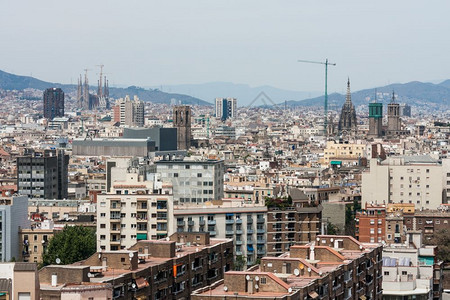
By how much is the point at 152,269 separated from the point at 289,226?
58.8 ft

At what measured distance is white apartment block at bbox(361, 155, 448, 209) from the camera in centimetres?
7100

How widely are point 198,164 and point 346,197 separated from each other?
1418 cm

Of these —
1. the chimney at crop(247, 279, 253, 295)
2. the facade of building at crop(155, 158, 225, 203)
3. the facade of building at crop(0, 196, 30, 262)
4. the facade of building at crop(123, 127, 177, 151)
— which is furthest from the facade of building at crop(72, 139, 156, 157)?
the chimney at crop(247, 279, 253, 295)

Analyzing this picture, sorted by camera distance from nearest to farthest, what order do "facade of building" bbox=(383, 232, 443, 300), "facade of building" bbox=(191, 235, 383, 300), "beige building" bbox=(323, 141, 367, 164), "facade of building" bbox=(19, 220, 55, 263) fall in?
"facade of building" bbox=(191, 235, 383, 300) → "facade of building" bbox=(383, 232, 443, 300) → "facade of building" bbox=(19, 220, 55, 263) → "beige building" bbox=(323, 141, 367, 164)

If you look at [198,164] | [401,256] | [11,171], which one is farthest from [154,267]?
[11,171]

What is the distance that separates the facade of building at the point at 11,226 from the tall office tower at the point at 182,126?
104043 millimetres

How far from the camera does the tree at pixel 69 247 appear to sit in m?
45.4

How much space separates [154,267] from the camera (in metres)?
30.8

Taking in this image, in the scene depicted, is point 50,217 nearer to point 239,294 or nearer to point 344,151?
point 239,294

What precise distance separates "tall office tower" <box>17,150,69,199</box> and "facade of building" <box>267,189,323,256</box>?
81.2 feet

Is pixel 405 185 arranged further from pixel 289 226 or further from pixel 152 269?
pixel 152 269

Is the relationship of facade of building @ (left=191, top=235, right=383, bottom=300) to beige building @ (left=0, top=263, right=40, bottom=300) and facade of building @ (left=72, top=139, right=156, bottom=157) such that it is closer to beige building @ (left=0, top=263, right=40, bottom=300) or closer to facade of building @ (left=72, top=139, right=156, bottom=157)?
beige building @ (left=0, top=263, right=40, bottom=300)

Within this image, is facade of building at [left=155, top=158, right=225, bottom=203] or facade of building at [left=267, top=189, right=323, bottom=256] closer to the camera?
facade of building at [left=267, top=189, right=323, bottom=256]

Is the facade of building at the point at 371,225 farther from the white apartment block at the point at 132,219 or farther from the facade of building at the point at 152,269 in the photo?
the facade of building at the point at 152,269
